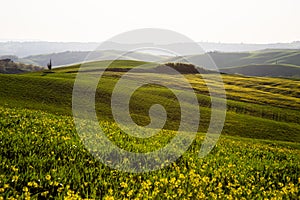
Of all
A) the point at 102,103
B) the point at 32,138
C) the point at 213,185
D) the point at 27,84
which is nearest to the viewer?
the point at 213,185

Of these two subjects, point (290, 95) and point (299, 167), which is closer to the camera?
point (299, 167)

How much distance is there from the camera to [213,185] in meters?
11.1

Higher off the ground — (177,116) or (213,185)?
(213,185)

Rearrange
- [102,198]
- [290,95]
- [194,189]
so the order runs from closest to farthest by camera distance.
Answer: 1. [102,198]
2. [194,189]
3. [290,95]

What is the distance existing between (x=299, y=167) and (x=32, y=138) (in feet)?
43.9

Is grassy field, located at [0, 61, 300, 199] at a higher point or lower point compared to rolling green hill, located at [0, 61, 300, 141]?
higher

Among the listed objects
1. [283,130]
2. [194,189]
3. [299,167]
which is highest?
[194,189]

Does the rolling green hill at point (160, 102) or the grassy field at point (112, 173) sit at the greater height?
the grassy field at point (112, 173)

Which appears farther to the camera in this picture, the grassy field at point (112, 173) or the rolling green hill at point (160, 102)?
the rolling green hill at point (160, 102)

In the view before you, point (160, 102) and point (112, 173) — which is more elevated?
point (112, 173)

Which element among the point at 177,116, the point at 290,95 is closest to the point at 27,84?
the point at 177,116

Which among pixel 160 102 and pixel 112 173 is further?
pixel 160 102

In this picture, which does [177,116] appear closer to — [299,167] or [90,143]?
[299,167]

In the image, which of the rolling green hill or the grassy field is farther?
the rolling green hill
